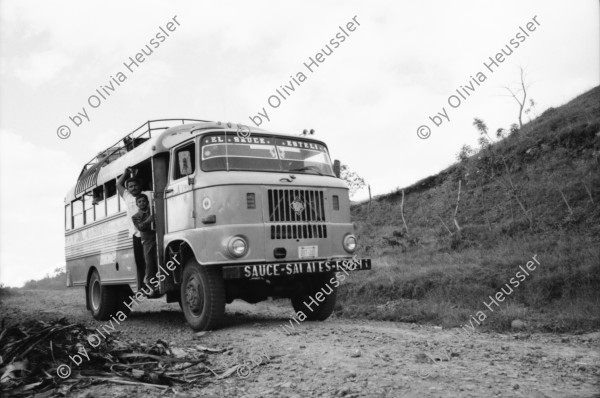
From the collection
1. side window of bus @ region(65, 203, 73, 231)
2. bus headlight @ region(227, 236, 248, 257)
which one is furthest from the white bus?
side window of bus @ region(65, 203, 73, 231)

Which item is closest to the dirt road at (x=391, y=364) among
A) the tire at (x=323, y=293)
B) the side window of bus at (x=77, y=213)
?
the tire at (x=323, y=293)

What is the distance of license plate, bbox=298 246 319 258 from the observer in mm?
7195

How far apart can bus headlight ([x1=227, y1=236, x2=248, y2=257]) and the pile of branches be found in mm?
1457

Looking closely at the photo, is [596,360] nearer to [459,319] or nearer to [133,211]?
[459,319]

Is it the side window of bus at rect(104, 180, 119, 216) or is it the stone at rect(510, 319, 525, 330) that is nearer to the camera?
the stone at rect(510, 319, 525, 330)

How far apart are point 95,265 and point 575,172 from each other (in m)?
13.7

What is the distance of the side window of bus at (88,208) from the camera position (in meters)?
11.2

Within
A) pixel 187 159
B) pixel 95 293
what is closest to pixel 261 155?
pixel 187 159

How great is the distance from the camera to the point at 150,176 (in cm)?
894

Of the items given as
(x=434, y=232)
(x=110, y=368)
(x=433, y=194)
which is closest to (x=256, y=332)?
(x=110, y=368)

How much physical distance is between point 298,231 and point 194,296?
1.72 m

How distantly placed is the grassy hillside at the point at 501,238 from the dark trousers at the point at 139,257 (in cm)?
363

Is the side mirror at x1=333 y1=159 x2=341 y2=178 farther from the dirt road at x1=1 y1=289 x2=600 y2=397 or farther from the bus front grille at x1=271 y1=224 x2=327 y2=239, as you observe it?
the dirt road at x1=1 y1=289 x2=600 y2=397

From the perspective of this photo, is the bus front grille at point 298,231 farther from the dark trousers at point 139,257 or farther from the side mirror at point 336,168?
the dark trousers at point 139,257
